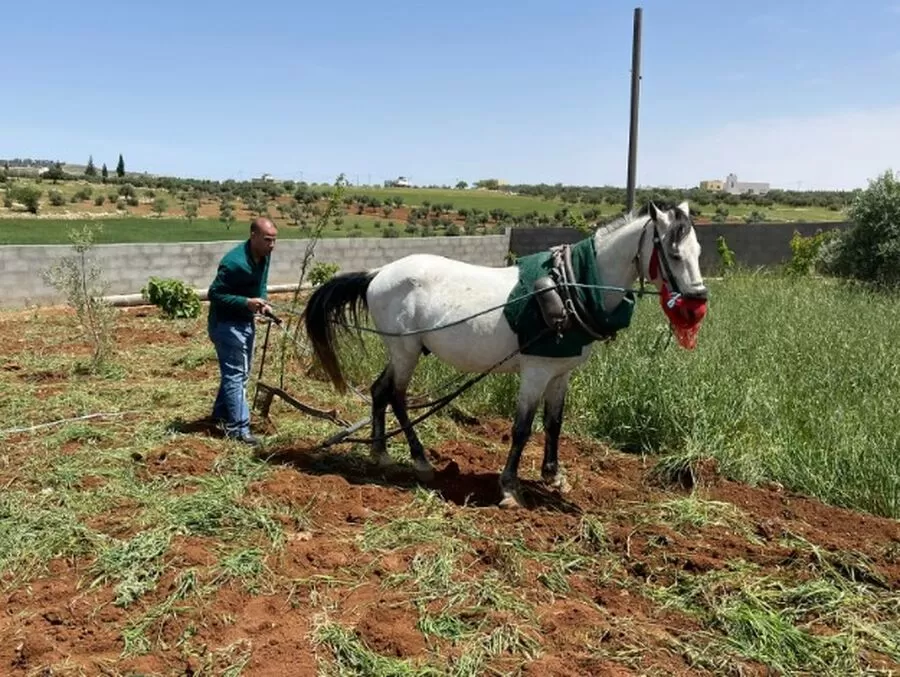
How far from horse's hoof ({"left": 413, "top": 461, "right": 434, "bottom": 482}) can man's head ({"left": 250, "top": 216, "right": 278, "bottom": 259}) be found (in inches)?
75.8

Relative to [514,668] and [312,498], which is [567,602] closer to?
[514,668]

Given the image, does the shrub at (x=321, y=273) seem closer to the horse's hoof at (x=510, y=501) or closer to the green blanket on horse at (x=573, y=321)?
the green blanket on horse at (x=573, y=321)

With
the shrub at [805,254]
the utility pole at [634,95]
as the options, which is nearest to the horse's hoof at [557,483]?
the utility pole at [634,95]

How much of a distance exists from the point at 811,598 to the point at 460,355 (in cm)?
248

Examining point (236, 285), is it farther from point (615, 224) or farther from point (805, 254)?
point (805, 254)

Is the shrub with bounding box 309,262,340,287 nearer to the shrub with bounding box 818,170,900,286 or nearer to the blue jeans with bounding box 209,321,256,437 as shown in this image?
the blue jeans with bounding box 209,321,256,437

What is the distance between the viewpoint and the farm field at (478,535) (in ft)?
10.0

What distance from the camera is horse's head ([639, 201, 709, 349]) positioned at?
13.5 ft

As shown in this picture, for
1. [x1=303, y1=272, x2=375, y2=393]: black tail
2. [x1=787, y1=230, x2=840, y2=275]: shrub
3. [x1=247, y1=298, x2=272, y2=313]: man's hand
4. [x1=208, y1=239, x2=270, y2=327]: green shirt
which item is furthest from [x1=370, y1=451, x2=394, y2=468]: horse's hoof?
[x1=787, y1=230, x2=840, y2=275]: shrub

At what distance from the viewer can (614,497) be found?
15.9 ft

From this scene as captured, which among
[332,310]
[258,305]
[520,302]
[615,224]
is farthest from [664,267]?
[258,305]

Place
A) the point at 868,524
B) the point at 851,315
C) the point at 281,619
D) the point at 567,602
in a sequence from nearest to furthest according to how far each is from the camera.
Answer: the point at 281,619, the point at 567,602, the point at 868,524, the point at 851,315

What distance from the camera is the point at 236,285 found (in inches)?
218

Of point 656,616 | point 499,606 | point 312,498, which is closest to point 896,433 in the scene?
point 656,616
